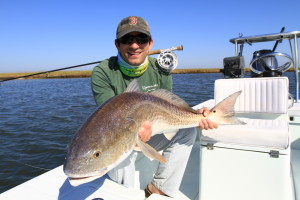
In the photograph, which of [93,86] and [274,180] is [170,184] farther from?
[93,86]

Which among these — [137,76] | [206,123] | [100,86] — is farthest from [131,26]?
[206,123]

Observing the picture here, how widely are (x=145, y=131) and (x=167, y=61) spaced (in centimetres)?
152

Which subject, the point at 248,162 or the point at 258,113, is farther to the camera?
the point at 258,113

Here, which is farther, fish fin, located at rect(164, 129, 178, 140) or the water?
the water

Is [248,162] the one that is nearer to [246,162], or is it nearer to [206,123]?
[246,162]

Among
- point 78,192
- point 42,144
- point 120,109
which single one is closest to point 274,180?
point 120,109

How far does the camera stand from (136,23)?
2697 millimetres

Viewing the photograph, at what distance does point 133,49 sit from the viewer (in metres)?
2.84

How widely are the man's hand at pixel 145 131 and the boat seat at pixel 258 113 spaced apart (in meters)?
0.78

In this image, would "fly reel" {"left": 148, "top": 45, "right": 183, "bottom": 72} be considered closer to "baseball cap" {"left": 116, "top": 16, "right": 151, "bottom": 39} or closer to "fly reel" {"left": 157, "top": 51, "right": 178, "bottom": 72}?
"fly reel" {"left": 157, "top": 51, "right": 178, "bottom": 72}

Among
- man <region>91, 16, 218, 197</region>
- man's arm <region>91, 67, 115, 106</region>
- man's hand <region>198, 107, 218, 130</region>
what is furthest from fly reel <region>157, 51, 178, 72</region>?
man's hand <region>198, 107, 218, 130</region>

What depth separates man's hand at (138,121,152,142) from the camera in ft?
6.88

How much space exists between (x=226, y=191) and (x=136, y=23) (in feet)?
6.80

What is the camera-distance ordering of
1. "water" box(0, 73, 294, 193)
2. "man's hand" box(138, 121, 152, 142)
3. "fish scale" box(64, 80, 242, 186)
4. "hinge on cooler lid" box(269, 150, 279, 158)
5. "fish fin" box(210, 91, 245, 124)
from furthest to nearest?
"water" box(0, 73, 294, 193) → "fish fin" box(210, 91, 245, 124) → "hinge on cooler lid" box(269, 150, 279, 158) → "man's hand" box(138, 121, 152, 142) → "fish scale" box(64, 80, 242, 186)
